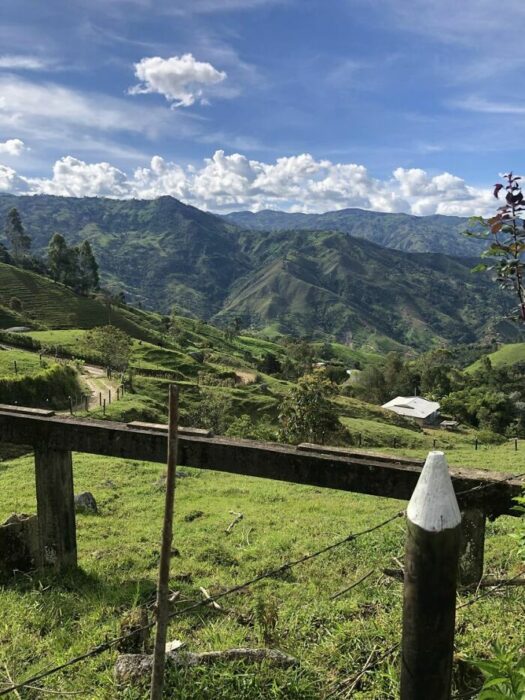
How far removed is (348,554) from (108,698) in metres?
4.55

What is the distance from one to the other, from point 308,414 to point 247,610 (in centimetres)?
3093

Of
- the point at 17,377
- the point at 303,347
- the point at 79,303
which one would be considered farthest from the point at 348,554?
the point at 303,347

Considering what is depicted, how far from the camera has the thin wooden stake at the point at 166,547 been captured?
270 centimetres

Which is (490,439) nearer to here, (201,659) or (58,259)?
(201,659)

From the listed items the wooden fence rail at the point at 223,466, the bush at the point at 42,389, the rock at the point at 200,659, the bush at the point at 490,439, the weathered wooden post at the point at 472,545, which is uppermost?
the wooden fence rail at the point at 223,466

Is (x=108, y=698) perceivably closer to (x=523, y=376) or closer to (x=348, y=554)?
(x=348, y=554)

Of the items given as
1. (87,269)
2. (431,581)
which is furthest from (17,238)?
(431,581)

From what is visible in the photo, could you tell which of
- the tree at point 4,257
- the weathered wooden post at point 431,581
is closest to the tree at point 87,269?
the tree at point 4,257

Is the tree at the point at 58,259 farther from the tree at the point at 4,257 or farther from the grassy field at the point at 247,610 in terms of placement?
the grassy field at the point at 247,610

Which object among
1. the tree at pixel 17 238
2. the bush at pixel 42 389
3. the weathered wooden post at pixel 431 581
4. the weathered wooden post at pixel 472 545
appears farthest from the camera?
the tree at pixel 17 238

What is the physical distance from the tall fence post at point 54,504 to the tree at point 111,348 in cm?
5620

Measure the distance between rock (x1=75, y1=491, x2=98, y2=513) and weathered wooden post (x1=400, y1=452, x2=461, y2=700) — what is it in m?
9.84

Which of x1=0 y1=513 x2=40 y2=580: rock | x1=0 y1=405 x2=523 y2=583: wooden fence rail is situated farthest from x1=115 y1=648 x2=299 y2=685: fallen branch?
x1=0 y1=513 x2=40 y2=580: rock

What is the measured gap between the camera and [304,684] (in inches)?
154
